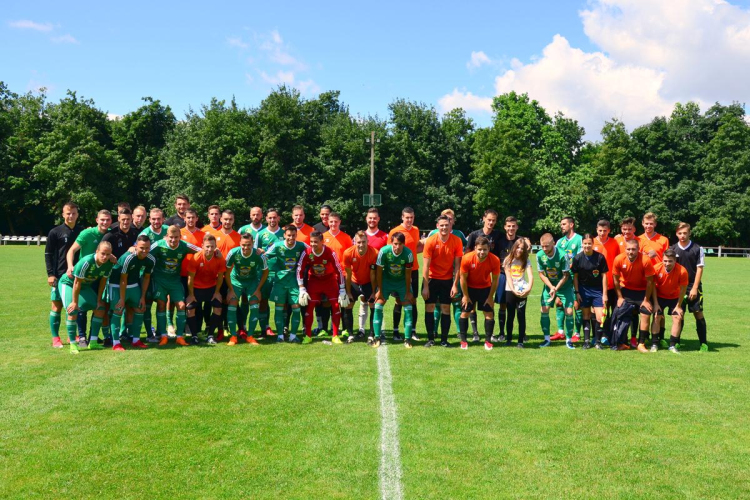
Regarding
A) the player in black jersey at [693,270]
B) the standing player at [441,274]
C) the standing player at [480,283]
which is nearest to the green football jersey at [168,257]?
the standing player at [441,274]

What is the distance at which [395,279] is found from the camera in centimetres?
900

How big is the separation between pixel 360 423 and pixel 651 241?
22.5ft

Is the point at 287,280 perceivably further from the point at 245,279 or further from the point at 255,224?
the point at 255,224

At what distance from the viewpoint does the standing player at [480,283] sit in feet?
28.9

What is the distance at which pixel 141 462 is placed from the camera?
4348mm

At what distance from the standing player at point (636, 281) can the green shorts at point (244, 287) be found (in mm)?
5688

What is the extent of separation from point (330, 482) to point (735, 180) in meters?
53.2

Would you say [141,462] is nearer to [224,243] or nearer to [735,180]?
[224,243]

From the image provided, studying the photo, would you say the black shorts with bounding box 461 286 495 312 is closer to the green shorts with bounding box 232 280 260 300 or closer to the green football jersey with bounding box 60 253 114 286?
the green shorts with bounding box 232 280 260 300

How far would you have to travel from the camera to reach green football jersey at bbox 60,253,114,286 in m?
8.16

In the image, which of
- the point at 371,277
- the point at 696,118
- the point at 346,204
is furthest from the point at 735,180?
the point at 371,277

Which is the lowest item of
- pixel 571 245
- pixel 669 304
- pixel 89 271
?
pixel 669 304

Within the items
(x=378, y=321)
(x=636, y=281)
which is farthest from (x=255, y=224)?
(x=636, y=281)

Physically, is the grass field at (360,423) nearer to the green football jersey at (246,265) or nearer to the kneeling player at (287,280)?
the kneeling player at (287,280)
